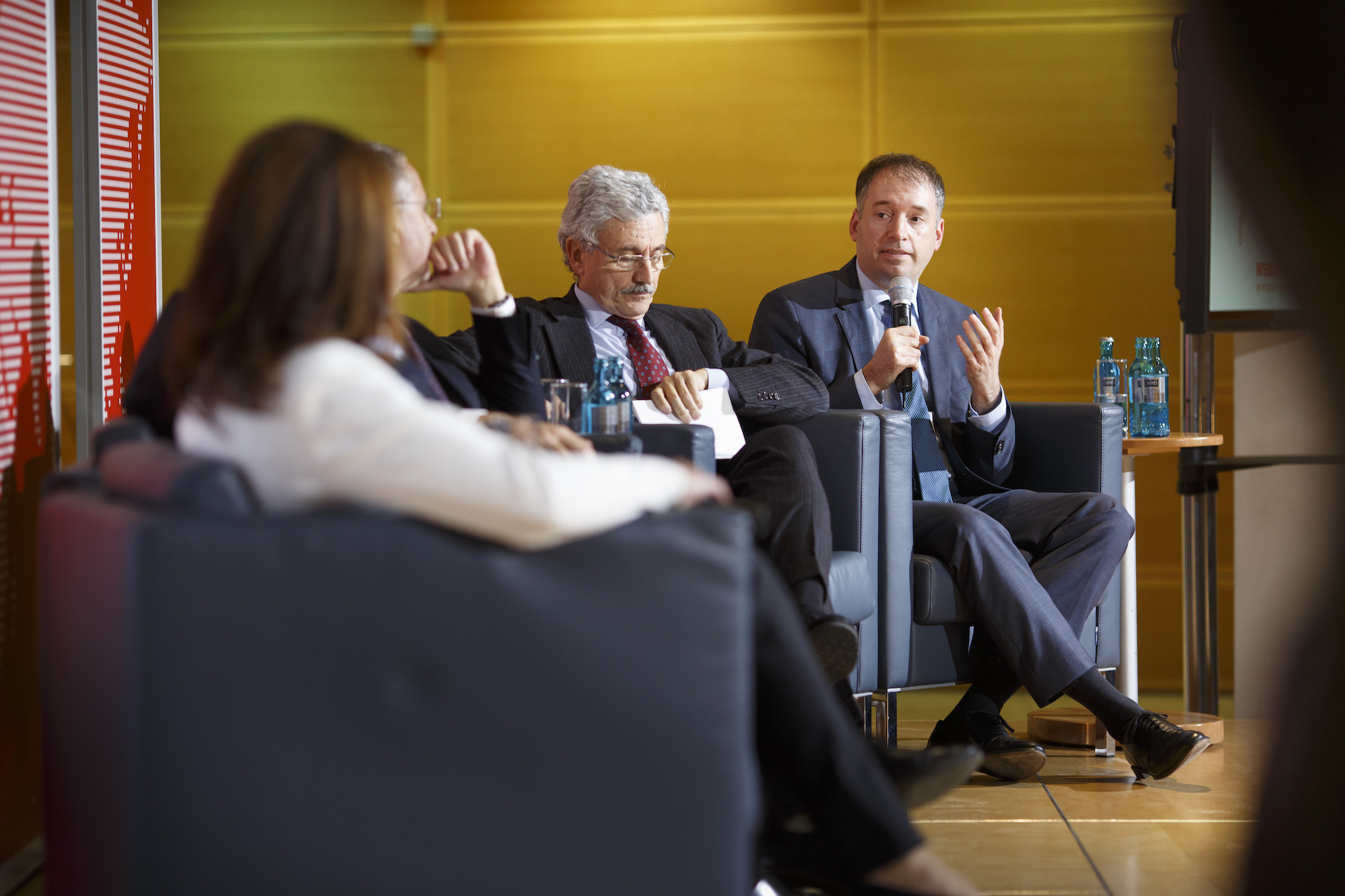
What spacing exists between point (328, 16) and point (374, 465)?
10.4 ft

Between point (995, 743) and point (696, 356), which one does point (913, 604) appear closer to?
point (995, 743)

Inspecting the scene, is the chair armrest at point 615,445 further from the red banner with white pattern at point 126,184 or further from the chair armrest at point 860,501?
the red banner with white pattern at point 126,184

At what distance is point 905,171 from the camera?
324 cm

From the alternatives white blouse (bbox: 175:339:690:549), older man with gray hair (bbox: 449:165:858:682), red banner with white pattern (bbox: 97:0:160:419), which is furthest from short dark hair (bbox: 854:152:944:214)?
white blouse (bbox: 175:339:690:549)

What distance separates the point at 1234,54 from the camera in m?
0.92

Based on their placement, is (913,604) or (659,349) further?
(659,349)

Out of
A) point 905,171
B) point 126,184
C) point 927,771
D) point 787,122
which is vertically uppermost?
point 787,122

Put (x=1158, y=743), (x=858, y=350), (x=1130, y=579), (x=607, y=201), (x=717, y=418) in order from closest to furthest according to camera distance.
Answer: (x=1158, y=743) → (x=717, y=418) → (x=607, y=201) → (x=1130, y=579) → (x=858, y=350)

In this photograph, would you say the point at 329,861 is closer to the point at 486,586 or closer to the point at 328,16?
the point at 486,586

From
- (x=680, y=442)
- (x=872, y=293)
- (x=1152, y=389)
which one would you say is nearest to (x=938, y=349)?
(x=872, y=293)

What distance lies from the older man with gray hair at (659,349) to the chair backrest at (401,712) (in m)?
1.20

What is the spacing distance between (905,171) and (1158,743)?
63.5 inches

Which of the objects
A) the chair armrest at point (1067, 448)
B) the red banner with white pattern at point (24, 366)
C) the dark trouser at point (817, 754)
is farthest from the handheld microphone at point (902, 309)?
the red banner with white pattern at point (24, 366)

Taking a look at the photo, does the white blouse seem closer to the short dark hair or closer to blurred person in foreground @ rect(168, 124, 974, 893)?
blurred person in foreground @ rect(168, 124, 974, 893)
